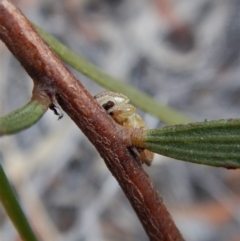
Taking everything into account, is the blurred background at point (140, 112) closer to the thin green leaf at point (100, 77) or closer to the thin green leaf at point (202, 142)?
the thin green leaf at point (100, 77)

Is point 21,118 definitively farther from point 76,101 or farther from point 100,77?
point 100,77

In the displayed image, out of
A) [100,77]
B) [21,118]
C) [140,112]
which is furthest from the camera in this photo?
[140,112]

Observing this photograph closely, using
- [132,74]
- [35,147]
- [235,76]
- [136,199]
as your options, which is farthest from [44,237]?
[136,199]

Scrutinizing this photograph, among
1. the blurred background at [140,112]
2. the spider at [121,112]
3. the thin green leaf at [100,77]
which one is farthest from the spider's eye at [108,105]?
the blurred background at [140,112]

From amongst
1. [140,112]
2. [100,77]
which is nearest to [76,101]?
[100,77]

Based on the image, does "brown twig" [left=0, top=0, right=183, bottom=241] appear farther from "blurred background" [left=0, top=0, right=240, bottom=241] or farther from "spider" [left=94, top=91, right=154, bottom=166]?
"blurred background" [left=0, top=0, right=240, bottom=241]

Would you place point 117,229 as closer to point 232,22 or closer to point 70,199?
point 70,199
